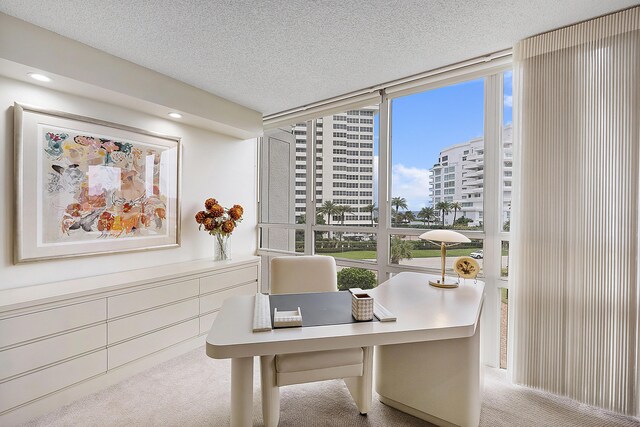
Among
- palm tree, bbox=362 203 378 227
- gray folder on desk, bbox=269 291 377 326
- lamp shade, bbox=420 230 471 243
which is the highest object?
palm tree, bbox=362 203 378 227

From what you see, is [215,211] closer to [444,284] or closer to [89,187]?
[89,187]

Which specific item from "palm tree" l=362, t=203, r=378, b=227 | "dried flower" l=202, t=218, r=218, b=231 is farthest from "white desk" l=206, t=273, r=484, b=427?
"dried flower" l=202, t=218, r=218, b=231

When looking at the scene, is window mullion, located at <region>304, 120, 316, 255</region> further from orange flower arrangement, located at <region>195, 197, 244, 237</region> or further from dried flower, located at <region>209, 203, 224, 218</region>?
dried flower, located at <region>209, 203, 224, 218</region>

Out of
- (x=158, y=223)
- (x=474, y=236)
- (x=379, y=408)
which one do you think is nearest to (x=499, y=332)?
(x=474, y=236)

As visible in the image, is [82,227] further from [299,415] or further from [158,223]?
[299,415]

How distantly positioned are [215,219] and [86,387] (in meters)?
1.70

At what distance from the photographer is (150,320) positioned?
2.49m

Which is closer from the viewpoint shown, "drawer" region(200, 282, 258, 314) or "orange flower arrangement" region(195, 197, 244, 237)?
"drawer" region(200, 282, 258, 314)

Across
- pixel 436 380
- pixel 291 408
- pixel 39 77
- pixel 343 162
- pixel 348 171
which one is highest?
pixel 39 77

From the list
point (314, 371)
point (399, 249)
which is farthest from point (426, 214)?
point (314, 371)

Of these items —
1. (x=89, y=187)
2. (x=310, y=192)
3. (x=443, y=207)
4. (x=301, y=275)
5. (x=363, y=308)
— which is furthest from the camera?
(x=310, y=192)

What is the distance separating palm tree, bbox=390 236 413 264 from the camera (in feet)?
9.73

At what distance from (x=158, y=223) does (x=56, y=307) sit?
1.14 metres

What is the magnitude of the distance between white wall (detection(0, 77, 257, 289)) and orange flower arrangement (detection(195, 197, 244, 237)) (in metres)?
0.18
